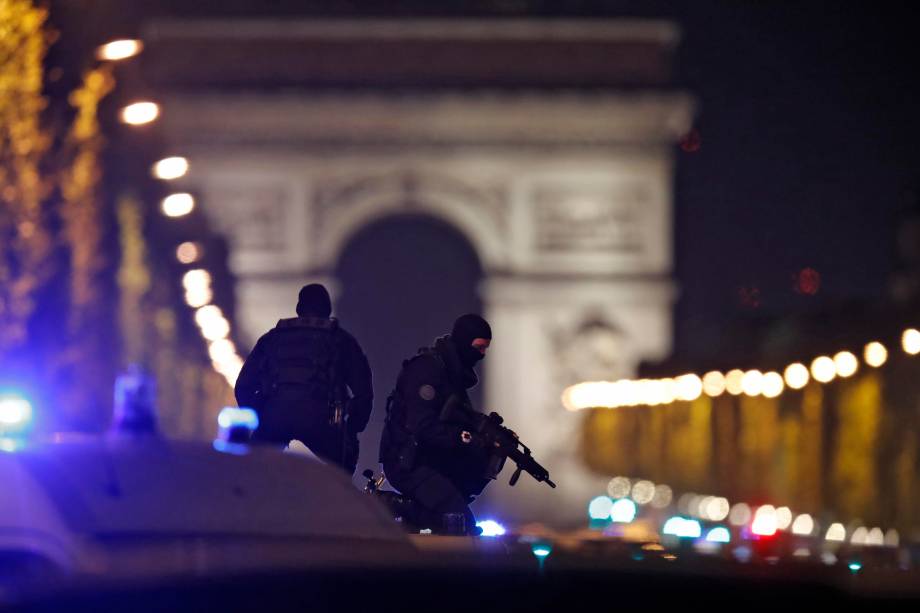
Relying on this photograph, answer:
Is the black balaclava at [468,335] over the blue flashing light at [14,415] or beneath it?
over

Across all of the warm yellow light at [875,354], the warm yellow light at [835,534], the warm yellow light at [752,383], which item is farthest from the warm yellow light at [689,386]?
the warm yellow light at [835,534]

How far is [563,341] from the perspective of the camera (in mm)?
60250

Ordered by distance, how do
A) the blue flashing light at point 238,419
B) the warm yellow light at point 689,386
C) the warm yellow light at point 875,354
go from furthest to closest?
the warm yellow light at point 689,386, the warm yellow light at point 875,354, the blue flashing light at point 238,419

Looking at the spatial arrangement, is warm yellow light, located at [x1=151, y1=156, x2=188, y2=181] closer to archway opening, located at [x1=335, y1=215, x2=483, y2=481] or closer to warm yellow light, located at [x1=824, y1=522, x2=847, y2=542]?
warm yellow light, located at [x1=824, y1=522, x2=847, y2=542]

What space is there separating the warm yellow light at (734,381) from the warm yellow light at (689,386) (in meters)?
2.47

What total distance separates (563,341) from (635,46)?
639 cm

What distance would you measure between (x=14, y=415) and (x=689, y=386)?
49926mm

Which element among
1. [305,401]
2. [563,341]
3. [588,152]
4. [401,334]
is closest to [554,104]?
[588,152]

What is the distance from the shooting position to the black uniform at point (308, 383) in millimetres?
10758

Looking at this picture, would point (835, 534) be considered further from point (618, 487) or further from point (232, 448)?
point (618, 487)

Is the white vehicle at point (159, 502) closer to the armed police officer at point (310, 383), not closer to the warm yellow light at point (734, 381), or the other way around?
the armed police officer at point (310, 383)

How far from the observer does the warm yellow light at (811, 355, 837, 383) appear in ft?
132

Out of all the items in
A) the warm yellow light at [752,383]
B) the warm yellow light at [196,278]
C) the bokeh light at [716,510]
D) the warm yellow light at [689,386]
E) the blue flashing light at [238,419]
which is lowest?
the blue flashing light at [238,419]

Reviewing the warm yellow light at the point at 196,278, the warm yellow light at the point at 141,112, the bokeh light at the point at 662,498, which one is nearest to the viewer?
the warm yellow light at the point at 141,112
